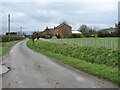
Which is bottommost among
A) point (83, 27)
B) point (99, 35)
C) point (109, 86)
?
point (109, 86)

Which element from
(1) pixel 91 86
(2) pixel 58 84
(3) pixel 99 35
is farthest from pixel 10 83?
(3) pixel 99 35

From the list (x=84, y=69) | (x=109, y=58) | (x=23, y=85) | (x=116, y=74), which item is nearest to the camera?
(x=23, y=85)

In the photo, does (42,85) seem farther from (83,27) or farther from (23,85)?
(83,27)

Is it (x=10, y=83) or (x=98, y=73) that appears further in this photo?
(x=98, y=73)

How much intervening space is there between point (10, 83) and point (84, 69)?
375 centimetres

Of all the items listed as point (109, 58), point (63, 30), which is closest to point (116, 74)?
point (109, 58)

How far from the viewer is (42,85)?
14.0ft

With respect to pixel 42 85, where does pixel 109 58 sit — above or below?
above

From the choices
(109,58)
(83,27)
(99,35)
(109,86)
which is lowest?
(109,86)

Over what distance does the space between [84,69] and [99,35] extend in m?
43.5

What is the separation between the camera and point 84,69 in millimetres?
6348

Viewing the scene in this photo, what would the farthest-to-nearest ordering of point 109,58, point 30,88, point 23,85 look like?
point 109,58 < point 23,85 < point 30,88

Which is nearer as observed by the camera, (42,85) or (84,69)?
(42,85)

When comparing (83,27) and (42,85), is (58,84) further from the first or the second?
(83,27)
